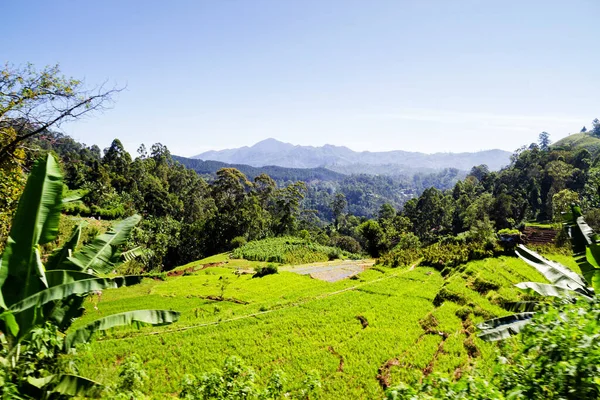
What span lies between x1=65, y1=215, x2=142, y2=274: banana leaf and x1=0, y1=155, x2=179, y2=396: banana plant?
0.02 metres

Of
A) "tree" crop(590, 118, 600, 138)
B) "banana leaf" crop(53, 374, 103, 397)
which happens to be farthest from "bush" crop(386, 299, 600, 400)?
"tree" crop(590, 118, 600, 138)

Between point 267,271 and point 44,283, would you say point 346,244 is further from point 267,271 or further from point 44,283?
point 44,283

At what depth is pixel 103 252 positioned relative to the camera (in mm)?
5590

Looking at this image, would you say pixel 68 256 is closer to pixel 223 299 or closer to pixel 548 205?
pixel 223 299

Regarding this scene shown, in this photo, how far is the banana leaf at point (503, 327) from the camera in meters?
6.83

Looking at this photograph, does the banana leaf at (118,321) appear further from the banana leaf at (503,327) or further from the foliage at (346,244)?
the foliage at (346,244)

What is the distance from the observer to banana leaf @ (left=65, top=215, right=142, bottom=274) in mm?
5371

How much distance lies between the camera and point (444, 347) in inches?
472

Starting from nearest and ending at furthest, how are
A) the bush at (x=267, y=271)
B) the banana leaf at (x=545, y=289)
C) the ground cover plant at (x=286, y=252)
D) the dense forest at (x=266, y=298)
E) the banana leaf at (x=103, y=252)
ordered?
the dense forest at (x=266, y=298) < the banana leaf at (x=103, y=252) < the banana leaf at (x=545, y=289) < the bush at (x=267, y=271) < the ground cover plant at (x=286, y=252)

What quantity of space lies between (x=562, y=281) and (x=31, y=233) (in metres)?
10.3

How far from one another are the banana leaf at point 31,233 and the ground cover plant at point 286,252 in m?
34.2

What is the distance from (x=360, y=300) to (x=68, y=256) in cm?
1461

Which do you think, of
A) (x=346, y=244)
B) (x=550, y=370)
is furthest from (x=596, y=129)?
(x=550, y=370)

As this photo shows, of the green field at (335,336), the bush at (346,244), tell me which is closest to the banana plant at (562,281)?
the green field at (335,336)
